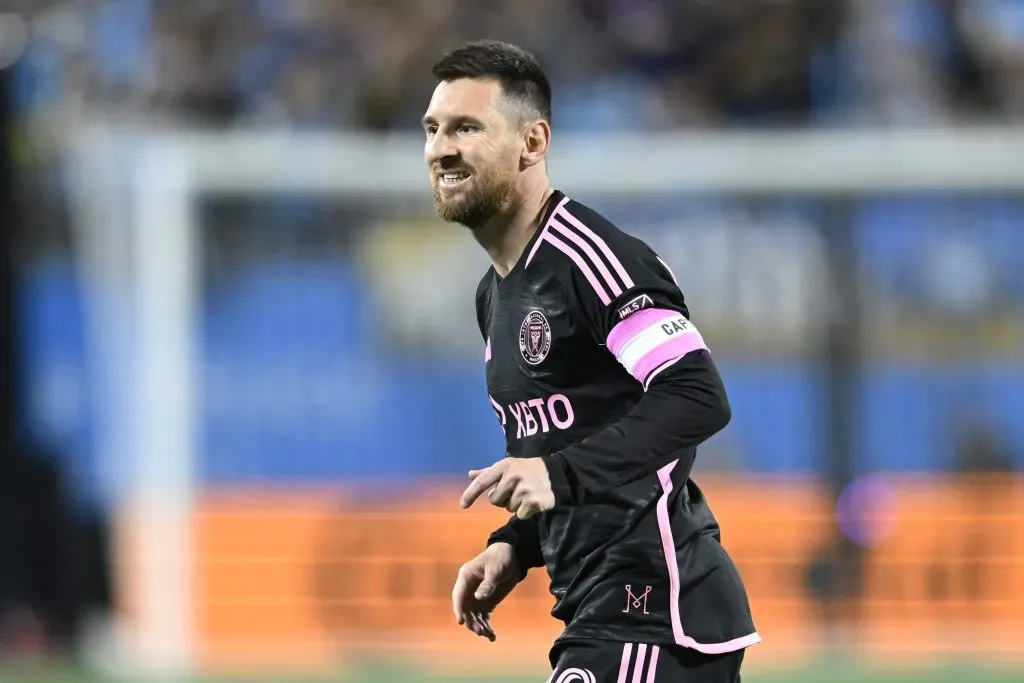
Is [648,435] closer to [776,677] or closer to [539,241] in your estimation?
[539,241]

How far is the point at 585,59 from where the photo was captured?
1293 cm

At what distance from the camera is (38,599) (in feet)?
36.7

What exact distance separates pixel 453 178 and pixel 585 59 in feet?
30.4

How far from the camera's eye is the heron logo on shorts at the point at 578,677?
369 cm

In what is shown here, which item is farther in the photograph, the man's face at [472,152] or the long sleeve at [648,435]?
the man's face at [472,152]

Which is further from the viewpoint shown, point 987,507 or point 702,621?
point 987,507

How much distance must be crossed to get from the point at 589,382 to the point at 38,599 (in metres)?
8.23

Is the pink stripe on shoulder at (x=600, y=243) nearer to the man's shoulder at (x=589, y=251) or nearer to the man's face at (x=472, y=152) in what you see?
the man's shoulder at (x=589, y=251)

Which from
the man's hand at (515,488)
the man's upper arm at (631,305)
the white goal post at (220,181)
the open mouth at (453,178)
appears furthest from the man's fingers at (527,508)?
the white goal post at (220,181)

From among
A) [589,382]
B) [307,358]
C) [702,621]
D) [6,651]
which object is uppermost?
[589,382]

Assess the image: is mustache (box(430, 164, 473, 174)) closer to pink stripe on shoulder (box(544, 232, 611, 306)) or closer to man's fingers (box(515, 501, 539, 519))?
pink stripe on shoulder (box(544, 232, 611, 306))

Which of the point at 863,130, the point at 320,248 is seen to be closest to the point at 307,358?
the point at 320,248

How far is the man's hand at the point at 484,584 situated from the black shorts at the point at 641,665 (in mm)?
343

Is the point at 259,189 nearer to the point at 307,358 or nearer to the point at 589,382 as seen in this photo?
the point at 307,358
